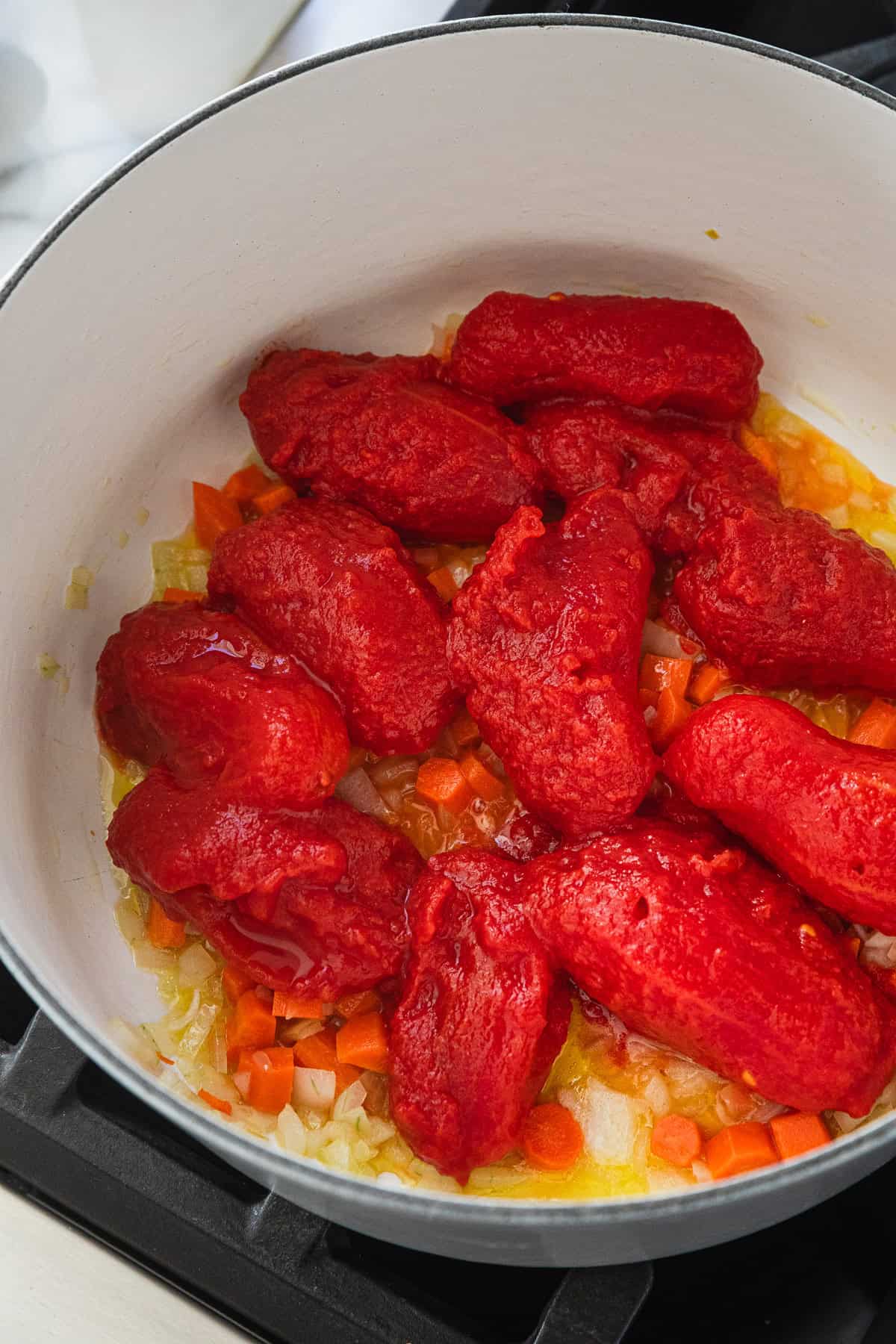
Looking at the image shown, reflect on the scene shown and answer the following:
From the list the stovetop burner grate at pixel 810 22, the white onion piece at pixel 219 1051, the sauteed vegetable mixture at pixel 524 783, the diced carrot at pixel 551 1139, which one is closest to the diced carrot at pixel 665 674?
the sauteed vegetable mixture at pixel 524 783

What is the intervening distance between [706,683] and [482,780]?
439 mm

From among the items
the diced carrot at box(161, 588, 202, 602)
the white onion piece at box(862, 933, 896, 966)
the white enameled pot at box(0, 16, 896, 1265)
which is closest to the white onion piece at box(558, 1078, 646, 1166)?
the white enameled pot at box(0, 16, 896, 1265)

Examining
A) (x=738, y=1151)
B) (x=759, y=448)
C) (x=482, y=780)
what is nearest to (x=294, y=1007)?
(x=482, y=780)

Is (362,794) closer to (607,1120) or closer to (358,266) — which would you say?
(607,1120)

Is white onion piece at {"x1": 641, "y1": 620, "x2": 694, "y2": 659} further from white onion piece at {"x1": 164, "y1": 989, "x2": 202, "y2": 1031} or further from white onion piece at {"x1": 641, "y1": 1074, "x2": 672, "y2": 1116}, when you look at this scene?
white onion piece at {"x1": 164, "y1": 989, "x2": 202, "y2": 1031}

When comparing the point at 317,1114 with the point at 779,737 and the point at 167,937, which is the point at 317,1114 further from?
the point at 779,737

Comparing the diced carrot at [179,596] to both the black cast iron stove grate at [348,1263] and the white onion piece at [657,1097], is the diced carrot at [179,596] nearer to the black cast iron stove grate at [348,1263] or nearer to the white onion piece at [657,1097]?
the black cast iron stove grate at [348,1263]

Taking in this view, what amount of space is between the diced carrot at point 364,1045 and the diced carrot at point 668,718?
68cm

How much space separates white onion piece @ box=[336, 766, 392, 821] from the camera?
2.06 m

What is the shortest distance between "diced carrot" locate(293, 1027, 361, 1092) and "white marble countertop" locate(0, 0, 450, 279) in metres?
1.70

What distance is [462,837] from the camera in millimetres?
2043

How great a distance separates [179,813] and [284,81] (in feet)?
3.85

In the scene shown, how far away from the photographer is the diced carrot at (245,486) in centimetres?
231

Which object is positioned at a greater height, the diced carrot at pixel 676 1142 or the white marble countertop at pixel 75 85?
the white marble countertop at pixel 75 85
